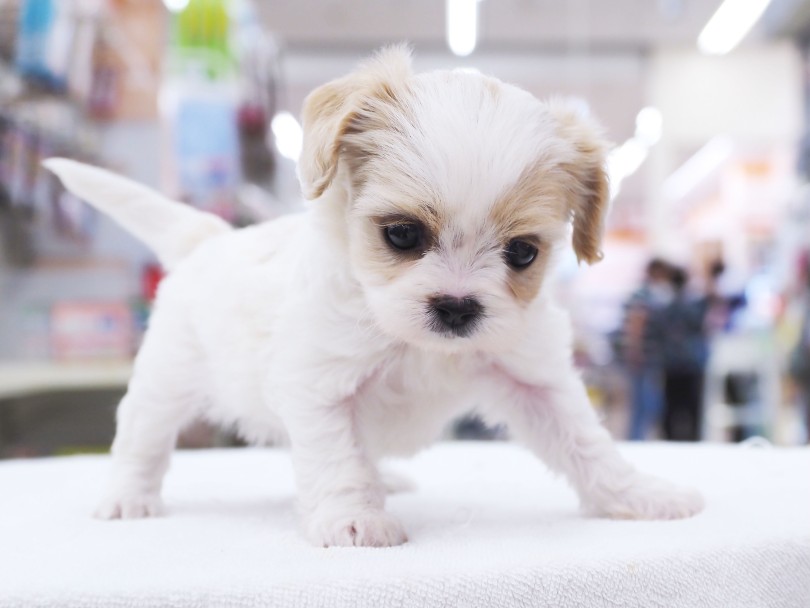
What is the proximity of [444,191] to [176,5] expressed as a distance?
10.5ft

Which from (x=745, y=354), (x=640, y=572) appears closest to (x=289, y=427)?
(x=640, y=572)

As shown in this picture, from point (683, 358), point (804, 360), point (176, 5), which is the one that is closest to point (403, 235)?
point (176, 5)

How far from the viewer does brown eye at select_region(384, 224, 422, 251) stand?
4.33 feet

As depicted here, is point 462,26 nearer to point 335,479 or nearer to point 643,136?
point 643,136

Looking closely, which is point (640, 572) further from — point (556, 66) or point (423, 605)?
point (556, 66)

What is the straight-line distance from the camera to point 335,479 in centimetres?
139

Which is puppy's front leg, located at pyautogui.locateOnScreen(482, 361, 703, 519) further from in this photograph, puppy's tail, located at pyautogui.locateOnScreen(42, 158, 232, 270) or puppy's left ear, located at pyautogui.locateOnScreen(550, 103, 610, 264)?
puppy's tail, located at pyautogui.locateOnScreen(42, 158, 232, 270)

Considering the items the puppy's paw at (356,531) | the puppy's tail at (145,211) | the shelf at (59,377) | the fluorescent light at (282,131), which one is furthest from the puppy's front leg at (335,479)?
the fluorescent light at (282,131)

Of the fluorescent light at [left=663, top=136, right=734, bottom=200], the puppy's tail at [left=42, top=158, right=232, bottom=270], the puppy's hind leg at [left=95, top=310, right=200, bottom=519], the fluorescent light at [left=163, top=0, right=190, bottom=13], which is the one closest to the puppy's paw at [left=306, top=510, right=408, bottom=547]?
the puppy's hind leg at [left=95, top=310, right=200, bottom=519]

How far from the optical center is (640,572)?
1.06 meters

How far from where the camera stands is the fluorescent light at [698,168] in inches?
354

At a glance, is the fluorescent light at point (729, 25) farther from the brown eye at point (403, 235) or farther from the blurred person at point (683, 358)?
the brown eye at point (403, 235)

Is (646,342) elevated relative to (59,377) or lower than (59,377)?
lower

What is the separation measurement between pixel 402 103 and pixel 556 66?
7.44 metres
